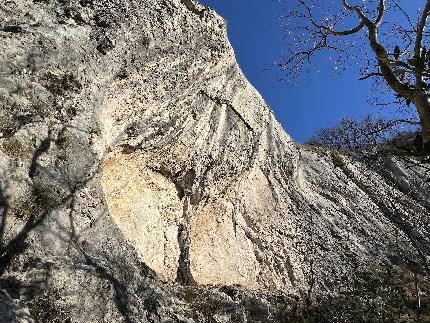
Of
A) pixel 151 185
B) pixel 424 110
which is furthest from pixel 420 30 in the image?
pixel 151 185

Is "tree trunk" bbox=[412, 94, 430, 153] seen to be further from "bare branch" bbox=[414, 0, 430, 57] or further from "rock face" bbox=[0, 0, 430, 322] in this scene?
"bare branch" bbox=[414, 0, 430, 57]

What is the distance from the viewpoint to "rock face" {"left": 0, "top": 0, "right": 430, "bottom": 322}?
5.21 metres

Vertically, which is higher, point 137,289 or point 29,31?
point 29,31

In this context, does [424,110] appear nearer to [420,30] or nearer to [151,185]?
[420,30]

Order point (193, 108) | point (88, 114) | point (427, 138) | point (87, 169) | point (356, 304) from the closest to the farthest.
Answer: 1. point (427, 138)
2. point (87, 169)
3. point (88, 114)
4. point (356, 304)
5. point (193, 108)

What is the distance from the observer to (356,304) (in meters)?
10.5

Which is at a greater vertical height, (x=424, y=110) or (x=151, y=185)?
(x=151, y=185)

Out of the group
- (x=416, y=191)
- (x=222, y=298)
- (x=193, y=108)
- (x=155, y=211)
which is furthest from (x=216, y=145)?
(x=416, y=191)

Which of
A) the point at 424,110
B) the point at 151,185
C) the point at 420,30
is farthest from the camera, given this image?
the point at 151,185

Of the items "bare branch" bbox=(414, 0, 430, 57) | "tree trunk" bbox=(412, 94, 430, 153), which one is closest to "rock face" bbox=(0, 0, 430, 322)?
"tree trunk" bbox=(412, 94, 430, 153)

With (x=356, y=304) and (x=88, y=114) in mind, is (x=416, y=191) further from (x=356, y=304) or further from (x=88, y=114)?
(x=88, y=114)

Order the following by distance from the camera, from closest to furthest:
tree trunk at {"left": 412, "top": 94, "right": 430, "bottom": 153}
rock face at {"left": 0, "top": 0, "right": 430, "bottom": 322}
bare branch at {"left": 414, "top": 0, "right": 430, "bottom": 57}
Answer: tree trunk at {"left": 412, "top": 94, "right": 430, "bottom": 153} → bare branch at {"left": 414, "top": 0, "right": 430, "bottom": 57} → rock face at {"left": 0, "top": 0, "right": 430, "bottom": 322}

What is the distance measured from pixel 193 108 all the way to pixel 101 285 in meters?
6.77

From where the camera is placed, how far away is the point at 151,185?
992cm
